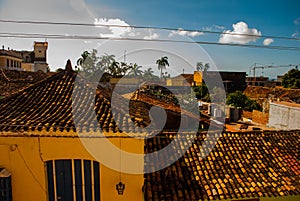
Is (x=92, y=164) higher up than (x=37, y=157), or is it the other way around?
(x=37, y=157)

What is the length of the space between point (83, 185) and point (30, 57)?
158 feet

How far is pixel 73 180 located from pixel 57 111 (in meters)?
1.75

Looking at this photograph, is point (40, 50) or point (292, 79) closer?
point (292, 79)

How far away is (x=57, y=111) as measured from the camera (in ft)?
19.8

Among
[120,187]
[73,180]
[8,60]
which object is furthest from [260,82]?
[73,180]

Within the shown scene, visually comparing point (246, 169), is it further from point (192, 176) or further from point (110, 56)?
point (110, 56)

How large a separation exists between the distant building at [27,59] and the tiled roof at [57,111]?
2991cm

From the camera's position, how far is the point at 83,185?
5.84m

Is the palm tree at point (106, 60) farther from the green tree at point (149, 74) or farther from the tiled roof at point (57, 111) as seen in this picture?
the tiled roof at point (57, 111)

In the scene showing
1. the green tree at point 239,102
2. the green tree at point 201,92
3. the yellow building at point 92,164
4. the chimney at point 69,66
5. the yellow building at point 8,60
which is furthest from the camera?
the green tree at point 201,92

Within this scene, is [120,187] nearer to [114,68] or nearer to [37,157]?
[37,157]

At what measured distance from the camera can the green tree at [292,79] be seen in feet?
130

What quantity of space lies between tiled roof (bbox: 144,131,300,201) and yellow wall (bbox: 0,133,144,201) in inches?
46.2

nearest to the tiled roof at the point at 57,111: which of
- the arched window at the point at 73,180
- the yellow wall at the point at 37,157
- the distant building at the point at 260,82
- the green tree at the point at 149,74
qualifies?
the yellow wall at the point at 37,157
